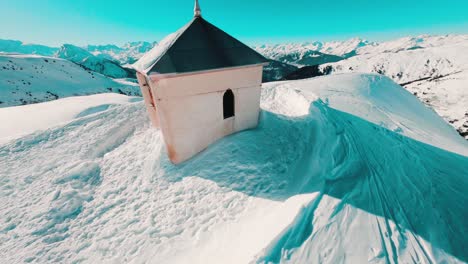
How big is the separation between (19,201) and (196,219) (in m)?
6.64

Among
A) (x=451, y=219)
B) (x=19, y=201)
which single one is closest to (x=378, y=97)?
(x=451, y=219)

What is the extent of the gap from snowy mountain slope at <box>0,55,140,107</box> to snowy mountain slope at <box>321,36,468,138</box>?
69180 mm

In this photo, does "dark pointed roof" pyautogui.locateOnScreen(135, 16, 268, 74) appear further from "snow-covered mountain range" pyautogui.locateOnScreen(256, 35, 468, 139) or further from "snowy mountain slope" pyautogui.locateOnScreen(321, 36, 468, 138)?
"snow-covered mountain range" pyautogui.locateOnScreen(256, 35, 468, 139)

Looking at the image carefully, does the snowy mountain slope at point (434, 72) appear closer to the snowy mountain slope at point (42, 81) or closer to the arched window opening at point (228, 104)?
the arched window opening at point (228, 104)

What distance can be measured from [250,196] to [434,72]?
12746cm

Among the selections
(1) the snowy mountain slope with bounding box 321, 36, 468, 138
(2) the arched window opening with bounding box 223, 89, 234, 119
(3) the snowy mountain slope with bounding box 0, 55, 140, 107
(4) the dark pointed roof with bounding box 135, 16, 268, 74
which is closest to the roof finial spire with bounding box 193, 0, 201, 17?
(4) the dark pointed roof with bounding box 135, 16, 268, 74

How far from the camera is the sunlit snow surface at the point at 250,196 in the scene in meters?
4.27

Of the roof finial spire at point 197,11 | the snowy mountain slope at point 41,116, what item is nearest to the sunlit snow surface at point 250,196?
the snowy mountain slope at point 41,116

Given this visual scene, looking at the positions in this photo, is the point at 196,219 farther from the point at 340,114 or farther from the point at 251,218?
the point at 340,114

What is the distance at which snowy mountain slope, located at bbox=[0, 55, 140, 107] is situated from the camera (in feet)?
125

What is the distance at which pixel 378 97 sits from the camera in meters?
15.0

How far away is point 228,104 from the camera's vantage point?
8.70 m

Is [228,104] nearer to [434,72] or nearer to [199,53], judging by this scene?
[199,53]

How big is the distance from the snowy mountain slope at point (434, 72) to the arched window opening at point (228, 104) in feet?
124
